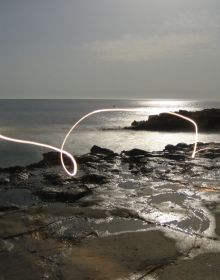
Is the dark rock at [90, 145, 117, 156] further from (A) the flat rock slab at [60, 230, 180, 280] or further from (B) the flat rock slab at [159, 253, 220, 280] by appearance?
(B) the flat rock slab at [159, 253, 220, 280]

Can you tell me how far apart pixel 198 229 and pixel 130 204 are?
404 centimetres

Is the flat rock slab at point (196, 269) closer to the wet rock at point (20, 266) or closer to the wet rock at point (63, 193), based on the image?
the wet rock at point (20, 266)

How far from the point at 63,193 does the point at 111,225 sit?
16.9 feet

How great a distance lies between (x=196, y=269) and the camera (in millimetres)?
10242

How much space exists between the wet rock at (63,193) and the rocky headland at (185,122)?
63261 millimetres

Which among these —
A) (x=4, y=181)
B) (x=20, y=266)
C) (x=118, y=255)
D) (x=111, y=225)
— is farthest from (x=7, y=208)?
(x=118, y=255)

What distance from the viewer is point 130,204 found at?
16828mm

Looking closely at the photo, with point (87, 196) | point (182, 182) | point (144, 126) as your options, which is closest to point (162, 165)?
point (182, 182)

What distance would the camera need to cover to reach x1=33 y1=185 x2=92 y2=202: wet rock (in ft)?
59.6

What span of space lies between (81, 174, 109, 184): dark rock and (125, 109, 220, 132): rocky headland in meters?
59.9

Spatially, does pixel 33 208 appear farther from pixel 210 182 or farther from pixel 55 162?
pixel 55 162

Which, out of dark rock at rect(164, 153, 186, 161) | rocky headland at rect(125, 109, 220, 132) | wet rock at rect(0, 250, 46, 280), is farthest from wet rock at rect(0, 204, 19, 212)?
rocky headland at rect(125, 109, 220, 132)

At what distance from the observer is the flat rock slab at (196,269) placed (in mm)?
9841

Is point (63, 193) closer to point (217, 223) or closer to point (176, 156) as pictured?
point (217, 223)
